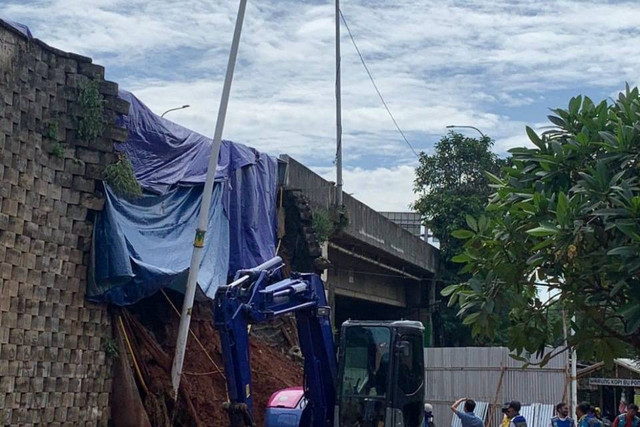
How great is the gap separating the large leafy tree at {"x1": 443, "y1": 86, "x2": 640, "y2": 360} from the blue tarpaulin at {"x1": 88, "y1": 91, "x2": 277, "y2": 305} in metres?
8.80

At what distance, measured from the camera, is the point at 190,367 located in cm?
1948

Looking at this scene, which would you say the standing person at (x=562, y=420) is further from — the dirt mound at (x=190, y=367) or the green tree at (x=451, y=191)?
the green tree at (x=451, y=191)

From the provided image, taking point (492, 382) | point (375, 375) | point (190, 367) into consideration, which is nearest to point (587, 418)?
point (375, 375)

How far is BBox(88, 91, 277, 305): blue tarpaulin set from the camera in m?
17.2

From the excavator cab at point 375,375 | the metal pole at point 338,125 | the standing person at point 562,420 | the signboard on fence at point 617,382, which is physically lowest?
the standing person at point 562,420

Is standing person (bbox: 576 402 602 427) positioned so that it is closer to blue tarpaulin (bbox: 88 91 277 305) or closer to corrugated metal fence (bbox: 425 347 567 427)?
corrugated metal fence (bbox: 425 347 567 427)

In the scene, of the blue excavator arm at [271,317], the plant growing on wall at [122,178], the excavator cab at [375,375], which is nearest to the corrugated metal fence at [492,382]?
the blue excavator arm at [271,317]

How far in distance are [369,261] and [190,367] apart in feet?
48.4

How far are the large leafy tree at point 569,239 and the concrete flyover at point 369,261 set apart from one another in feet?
50.0

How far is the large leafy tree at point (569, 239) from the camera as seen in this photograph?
8055 millimetres

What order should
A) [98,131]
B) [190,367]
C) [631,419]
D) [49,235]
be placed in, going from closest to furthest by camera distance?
[49,235]
[631,419]
[98,131]
[190,367]

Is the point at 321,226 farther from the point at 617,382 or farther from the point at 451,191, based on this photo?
the point at 451,191

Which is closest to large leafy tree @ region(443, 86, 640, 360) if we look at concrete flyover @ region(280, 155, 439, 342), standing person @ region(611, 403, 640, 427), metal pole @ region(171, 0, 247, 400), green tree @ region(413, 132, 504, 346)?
standing person @ region(611, 403, 640, 427)

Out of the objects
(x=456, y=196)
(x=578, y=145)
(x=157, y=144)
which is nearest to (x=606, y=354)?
(x=578, y=145)
